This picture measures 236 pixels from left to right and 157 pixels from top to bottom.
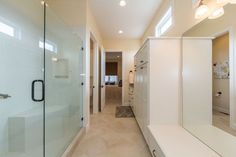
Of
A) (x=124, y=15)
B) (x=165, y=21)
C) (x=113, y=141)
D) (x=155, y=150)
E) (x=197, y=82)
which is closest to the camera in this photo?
(x=155, y=150)

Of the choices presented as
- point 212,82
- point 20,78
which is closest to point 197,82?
point 212,82

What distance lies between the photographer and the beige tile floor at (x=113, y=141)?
2398 millimetres

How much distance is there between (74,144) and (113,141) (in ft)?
2.28

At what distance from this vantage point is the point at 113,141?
2846 mm

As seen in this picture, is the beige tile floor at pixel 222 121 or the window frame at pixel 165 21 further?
the window frame at pixel 165 21

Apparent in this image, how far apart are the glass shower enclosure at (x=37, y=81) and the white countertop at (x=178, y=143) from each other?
4.60ft

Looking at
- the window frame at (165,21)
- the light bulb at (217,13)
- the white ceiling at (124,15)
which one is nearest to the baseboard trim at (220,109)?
the light bulb at (217,13)

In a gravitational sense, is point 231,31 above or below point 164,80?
above

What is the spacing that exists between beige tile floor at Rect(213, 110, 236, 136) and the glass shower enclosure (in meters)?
2.00

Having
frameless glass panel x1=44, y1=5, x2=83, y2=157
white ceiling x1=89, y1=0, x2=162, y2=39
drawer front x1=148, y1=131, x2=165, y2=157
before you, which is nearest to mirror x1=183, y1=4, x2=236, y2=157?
drawer front x1=148, y1=131, x2=165, y2=157

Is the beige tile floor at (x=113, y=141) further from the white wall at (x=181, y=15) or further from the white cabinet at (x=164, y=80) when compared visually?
the white wall at (x=181, y=15)

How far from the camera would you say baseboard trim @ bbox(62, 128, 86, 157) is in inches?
89.1

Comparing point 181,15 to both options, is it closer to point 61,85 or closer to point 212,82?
point 212,82

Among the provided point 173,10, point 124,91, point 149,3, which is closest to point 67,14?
point 149,3
